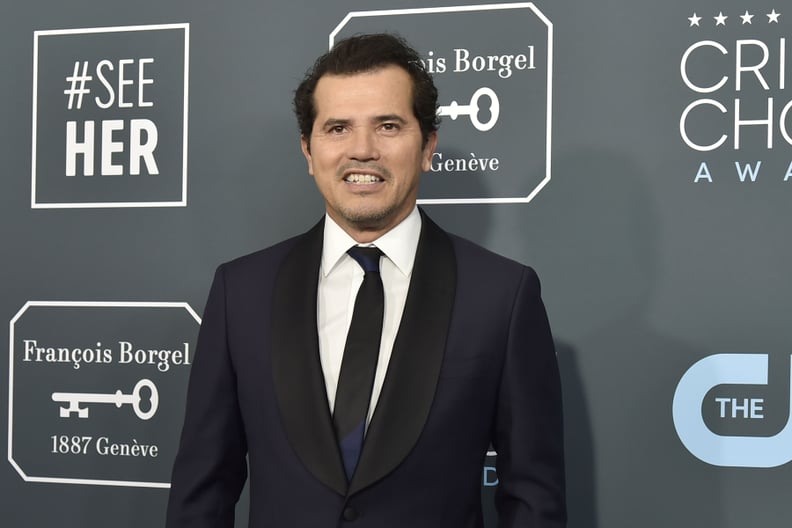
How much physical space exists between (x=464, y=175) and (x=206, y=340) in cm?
74

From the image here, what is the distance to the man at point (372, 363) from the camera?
48.9 inches

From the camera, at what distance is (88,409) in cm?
Result: 206

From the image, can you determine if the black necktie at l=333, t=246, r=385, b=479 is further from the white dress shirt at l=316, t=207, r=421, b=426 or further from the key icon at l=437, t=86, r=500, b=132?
the key icon at l=437, t=86, r=500, b=132

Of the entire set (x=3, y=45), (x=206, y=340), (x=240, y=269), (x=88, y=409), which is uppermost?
(x=3, y=45)

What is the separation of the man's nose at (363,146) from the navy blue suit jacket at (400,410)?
0.14 meters

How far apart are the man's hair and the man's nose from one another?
0.31ft

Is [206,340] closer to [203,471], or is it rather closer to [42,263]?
[203,471]

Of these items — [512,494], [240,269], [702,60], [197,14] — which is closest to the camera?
[512,494]

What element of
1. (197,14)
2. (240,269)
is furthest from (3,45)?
(240,269)

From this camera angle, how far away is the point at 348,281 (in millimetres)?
1356

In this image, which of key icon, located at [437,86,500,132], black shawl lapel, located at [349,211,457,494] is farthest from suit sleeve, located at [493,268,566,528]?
key icon, located at [437,86,500,132]

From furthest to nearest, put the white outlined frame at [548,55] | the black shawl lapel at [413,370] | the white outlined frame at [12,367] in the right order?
the white outlined frame at [12,367]
the white outlined frame at [548,55]
the black shawl lapel at [413,370]

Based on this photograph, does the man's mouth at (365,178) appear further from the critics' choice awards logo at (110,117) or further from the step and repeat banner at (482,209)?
the critics' choice awards logo at (110,117)

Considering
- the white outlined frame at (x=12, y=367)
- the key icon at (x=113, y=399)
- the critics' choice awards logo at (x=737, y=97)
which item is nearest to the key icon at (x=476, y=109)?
the critics' choice awards logo at (x=737, y=97)
